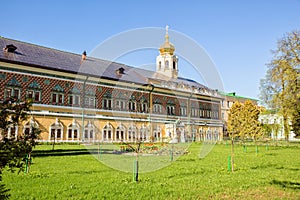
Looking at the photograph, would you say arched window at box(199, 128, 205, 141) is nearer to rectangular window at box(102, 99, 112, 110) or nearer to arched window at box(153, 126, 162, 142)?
arched window at box(153, 126, 162, 142)

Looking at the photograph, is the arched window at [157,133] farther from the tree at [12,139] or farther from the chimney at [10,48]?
the tree at [12,139]

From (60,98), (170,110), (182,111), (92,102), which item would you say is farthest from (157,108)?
(60,98)

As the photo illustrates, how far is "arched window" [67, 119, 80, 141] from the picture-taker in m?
29.1

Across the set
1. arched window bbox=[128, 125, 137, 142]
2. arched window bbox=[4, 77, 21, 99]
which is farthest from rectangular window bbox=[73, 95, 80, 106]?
arched window bbox=[128, 125, 137, 142]

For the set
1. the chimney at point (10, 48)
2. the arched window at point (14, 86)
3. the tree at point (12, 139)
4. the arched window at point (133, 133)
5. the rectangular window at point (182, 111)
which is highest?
the chimney at point (10, 48)

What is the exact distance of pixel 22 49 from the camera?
2852cm

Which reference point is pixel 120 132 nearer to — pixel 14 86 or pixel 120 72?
pixel 120 72

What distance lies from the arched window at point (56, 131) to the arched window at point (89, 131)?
287 centimetres

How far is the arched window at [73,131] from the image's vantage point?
1145 inches

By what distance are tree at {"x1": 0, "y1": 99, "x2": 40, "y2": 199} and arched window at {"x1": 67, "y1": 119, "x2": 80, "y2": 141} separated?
1027 inches

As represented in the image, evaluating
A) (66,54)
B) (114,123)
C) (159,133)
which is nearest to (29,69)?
(66,54)

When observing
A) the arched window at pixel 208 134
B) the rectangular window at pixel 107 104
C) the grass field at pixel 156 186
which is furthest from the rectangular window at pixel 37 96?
the arched window at pixel 208 134

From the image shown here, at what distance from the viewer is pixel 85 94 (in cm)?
3111

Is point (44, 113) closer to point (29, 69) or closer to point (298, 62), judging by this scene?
point (29, 69)
